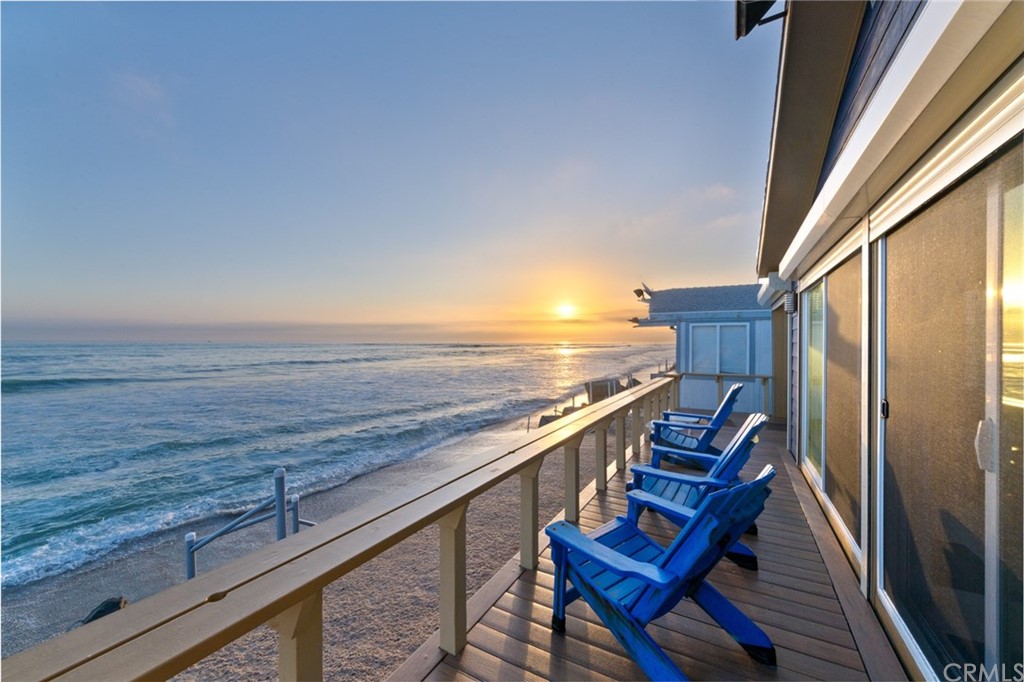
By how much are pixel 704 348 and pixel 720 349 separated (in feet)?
1.19

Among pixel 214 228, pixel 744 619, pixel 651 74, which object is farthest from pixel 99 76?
pixel 744 619

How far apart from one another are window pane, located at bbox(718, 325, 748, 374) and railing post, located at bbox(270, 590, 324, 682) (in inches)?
382

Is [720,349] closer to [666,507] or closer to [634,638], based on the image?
[666,507]

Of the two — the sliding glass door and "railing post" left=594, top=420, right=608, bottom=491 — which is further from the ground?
the sliding glass door

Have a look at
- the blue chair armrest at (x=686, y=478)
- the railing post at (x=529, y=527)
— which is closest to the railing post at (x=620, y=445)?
the blue chair armrest at (x=686, y=478)

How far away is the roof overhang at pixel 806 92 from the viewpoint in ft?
6.73

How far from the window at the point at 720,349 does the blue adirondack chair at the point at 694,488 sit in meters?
6.94

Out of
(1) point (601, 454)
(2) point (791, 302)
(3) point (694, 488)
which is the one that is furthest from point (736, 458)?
(2) point (791, 302)

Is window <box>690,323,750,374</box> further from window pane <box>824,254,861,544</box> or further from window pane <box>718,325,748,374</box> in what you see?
window pane <box>824,254,861,544</box>

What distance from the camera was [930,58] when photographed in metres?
0.93

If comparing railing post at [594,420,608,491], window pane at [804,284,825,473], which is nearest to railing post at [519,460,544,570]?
railing post at [594,420,608,491]

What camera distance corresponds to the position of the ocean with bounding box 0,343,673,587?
270 inches

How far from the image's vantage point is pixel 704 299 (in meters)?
Answer: 14.2

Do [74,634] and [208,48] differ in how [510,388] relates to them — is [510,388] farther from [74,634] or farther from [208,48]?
[74,634]
